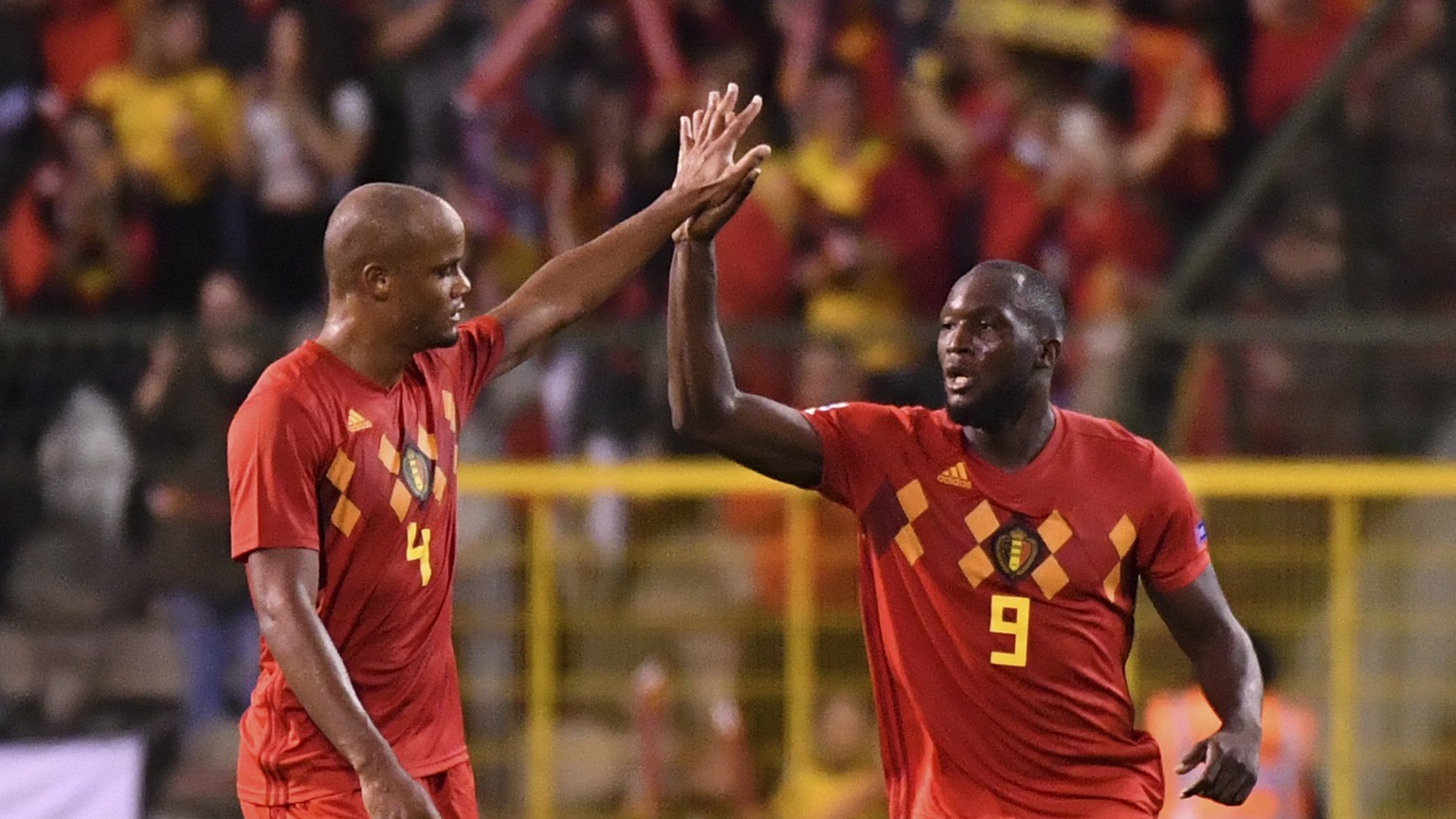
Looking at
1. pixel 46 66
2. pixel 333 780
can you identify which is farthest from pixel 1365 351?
pixel 46 66

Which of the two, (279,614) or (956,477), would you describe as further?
(956,477)

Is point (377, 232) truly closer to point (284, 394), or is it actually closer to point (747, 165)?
point (284, 394)

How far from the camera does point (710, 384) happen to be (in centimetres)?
502

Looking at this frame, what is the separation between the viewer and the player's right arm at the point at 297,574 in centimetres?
436

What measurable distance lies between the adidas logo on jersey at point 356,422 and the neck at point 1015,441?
4.47 ft

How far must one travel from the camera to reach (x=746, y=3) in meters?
10.1

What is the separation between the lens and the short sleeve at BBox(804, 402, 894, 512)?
5195 millimetres

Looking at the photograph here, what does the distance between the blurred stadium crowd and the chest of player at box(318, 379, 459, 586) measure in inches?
114

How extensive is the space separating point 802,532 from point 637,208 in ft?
7.70

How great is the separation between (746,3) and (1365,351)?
10.8 feet

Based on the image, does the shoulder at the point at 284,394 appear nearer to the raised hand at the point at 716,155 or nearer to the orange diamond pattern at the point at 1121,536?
the raised hand at the point at 716,155

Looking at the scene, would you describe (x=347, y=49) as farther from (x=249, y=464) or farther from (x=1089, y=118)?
(x=249, y=464)

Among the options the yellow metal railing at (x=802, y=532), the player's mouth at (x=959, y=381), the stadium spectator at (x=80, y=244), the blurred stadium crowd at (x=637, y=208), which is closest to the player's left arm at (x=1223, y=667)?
the player's mouth at (x=959, y=381)

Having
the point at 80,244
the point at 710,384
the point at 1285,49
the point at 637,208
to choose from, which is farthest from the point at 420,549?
the point at 1285,49
